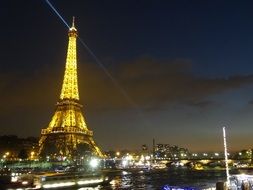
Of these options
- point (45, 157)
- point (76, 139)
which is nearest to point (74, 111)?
point (76, 139)

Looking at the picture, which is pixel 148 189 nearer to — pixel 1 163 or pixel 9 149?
pixel 1 163

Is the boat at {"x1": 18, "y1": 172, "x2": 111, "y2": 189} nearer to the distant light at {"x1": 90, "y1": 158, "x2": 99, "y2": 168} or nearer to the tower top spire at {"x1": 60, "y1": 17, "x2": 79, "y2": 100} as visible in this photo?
the distant light at {"x1": 90, "y1": 158, "x2": 99, "y2": 168}

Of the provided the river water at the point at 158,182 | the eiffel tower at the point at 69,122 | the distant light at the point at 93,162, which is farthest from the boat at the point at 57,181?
the eiffel tower at the point at 69,122

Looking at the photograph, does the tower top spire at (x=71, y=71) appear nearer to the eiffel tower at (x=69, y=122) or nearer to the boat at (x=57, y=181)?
the eiffel tower at (x=69, y=122)

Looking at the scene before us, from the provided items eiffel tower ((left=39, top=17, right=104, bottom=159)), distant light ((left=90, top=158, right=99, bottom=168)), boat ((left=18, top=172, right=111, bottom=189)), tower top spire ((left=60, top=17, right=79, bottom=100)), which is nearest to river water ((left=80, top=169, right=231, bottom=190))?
boat ((left=18, top=172, right=111, bottom=189))

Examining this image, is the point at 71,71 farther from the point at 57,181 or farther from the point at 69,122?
the point at 57,181
